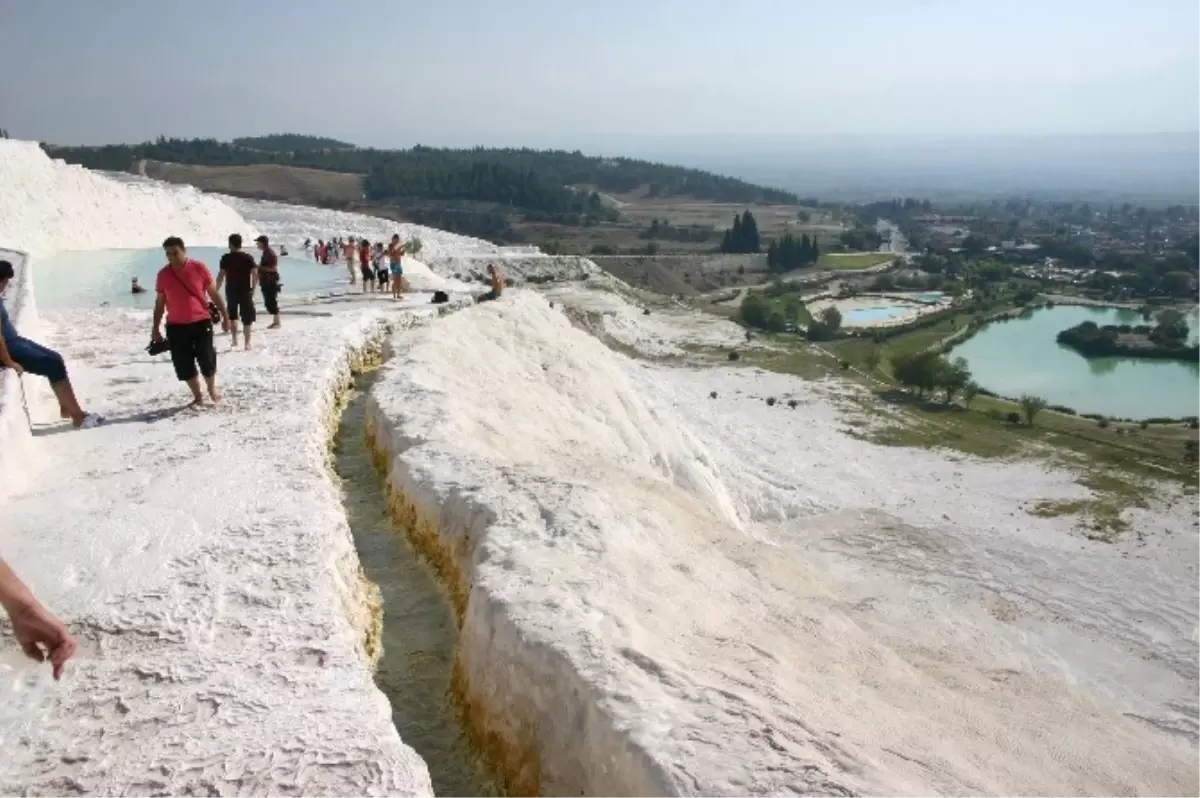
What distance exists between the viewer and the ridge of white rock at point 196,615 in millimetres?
3703

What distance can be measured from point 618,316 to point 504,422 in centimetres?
3235

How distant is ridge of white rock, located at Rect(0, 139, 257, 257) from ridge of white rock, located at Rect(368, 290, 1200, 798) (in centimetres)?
1822

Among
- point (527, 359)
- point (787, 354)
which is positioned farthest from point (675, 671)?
point (787, 354)

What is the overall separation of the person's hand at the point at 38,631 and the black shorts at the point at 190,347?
568 cm

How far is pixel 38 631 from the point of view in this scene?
305cm

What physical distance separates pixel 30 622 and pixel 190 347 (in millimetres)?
5817

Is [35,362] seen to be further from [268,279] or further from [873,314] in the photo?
[873,314]

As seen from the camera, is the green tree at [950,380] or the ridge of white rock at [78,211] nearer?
the ridge of white rock at [78,211]

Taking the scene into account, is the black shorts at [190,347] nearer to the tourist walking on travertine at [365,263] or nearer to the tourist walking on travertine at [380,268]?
the tourist walking on travertine at [365,263]

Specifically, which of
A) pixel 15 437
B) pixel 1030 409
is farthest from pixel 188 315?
pixel 1030 409

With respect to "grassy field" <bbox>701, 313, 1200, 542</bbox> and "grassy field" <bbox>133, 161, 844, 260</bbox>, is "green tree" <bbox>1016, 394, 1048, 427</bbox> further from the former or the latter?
"grassy field" <bbox>133, 161, 844, 260</bbox>

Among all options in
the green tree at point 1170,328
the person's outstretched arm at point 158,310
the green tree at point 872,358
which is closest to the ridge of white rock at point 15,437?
the person's outstretched arm at point 158,310

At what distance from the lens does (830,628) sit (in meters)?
7.40

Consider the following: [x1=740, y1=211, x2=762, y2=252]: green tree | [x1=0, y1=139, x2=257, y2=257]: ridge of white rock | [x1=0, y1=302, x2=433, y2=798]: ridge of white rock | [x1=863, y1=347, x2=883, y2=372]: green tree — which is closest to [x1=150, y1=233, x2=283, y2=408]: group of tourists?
[x1=0, y1=302, x2=433, y2=798]: ridge of white rock
